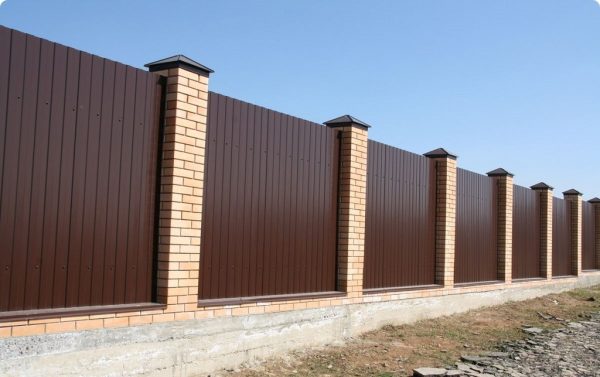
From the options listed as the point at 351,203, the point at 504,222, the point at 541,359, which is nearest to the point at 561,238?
the point at 504,222

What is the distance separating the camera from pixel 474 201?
13266 millimetres

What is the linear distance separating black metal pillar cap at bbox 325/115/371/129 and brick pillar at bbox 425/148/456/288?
3.13 m

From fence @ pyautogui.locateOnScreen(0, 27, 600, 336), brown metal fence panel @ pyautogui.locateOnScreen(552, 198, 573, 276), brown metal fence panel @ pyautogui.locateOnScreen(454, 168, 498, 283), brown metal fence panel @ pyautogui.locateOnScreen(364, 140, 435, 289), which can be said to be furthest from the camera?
brown metal fence panel @ pyautogui.locateOnScreen(552, 198, 573, 276)

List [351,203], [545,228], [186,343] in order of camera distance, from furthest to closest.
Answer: [545,228] < [351,203] < [186,343]

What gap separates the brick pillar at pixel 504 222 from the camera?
14.4 m

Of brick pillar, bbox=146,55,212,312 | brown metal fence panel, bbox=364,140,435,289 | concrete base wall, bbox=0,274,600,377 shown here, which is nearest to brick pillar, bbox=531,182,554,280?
brown metal fence panel, bbox=364,140,435,289

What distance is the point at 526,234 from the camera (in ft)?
52.9

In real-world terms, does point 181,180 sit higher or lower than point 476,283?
higher

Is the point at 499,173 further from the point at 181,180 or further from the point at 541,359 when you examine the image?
the point at 181,180

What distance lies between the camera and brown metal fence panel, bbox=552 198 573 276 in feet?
59.7

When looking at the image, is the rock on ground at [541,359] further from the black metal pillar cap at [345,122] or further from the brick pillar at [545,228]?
the brick pillar at [545,228]

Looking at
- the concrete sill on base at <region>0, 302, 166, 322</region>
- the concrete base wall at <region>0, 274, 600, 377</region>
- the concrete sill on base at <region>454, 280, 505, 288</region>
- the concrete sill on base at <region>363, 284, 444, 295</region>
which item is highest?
the concrete sill on base at <region>0, 302, 166, 322</region>

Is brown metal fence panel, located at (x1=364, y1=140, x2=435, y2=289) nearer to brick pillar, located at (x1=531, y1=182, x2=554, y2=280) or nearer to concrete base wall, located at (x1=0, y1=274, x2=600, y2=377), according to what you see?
concrete base wall, located at (x1=0, y1=274, x2=600, y2=377)

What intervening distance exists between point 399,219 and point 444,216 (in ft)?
5.15
